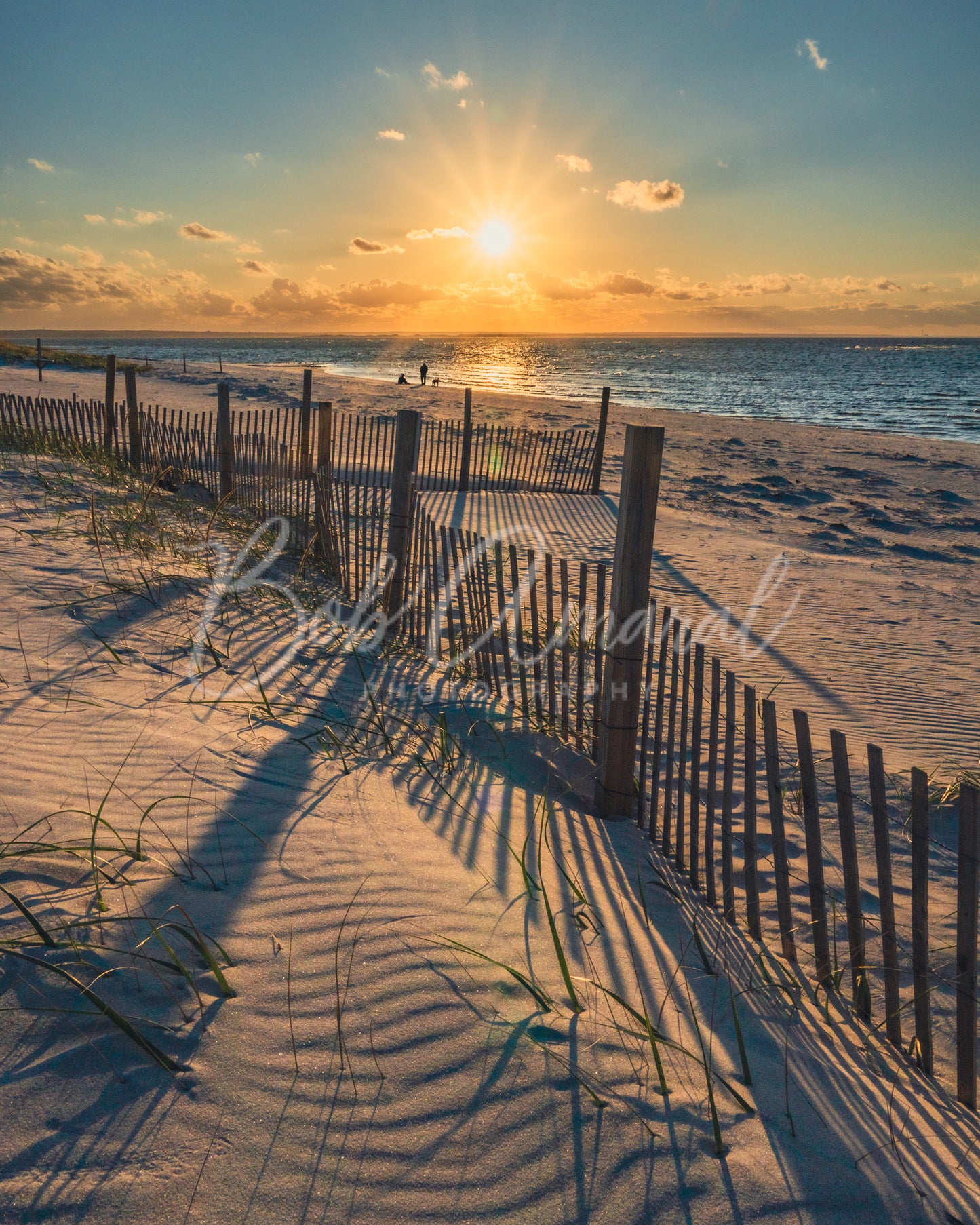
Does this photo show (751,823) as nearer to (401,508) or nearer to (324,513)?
(401,508)

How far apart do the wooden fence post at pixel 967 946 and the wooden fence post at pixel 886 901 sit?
203 millimetres

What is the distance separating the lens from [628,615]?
11.5 ft

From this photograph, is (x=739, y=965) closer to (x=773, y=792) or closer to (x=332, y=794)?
(x=773, y=792)

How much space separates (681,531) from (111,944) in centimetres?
1067

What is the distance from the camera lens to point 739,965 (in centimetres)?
272

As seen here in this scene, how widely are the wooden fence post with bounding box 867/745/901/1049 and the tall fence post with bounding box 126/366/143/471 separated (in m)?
12.1

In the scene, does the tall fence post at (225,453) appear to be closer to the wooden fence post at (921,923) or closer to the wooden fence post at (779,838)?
the wooden fence post at (779,838)

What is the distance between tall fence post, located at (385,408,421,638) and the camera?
583 centimetres

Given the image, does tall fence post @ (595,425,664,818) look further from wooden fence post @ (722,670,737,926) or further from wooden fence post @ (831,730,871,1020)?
wooden fence post @ (831,730,871,1020)

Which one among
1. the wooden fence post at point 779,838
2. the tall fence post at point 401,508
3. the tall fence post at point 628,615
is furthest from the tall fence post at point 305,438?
the wooden fence post at point 779,838

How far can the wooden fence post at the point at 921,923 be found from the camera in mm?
2266

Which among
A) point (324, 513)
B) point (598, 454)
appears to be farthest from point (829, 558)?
point (324, 513)

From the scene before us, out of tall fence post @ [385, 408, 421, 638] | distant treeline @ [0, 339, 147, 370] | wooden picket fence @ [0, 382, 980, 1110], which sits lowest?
wooden picket fence @ [0, 382, 980, 1110]

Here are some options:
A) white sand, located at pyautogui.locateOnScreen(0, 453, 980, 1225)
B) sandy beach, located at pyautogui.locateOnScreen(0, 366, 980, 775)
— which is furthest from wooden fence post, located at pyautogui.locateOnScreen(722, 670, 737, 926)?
sandy beach, located at pyautogui.locateOnScreen(0, 366, 980, 775)
